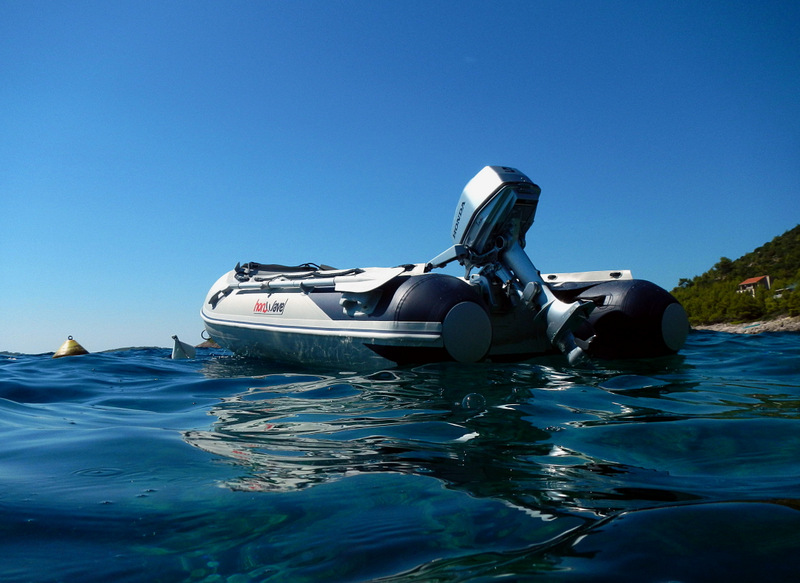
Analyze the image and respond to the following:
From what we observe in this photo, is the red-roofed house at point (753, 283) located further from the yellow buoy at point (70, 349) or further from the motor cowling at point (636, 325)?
the yellow buoy at point (70, 349)

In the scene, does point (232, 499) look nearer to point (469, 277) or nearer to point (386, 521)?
point (386, 521)

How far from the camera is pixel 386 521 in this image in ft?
5.03

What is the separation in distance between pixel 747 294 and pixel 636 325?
20358 mm

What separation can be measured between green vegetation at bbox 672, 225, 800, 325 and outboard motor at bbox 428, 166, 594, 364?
1122 centimetres

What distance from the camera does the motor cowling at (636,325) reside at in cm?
646

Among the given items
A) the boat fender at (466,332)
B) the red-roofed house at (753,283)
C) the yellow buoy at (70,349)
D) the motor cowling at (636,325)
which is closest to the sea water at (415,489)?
the boat fender at (466,332)

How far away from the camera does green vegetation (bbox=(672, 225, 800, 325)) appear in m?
21.2

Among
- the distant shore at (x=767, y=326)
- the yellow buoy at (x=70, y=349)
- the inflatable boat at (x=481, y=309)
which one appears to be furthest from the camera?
the distant shore at (x=767, y=326)

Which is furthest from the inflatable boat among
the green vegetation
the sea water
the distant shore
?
the distant shore

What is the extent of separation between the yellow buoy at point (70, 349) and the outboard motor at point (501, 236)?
7.64 meters

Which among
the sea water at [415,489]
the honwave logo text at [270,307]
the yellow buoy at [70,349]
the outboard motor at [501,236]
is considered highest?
the outboard motor at [501,236]

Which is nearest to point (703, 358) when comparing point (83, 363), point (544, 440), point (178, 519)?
point (544, 440)

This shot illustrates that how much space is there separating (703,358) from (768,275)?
3003cm

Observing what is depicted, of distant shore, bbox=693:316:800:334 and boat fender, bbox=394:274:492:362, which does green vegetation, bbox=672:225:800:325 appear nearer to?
distant shore, bbox=693:316:800:334
